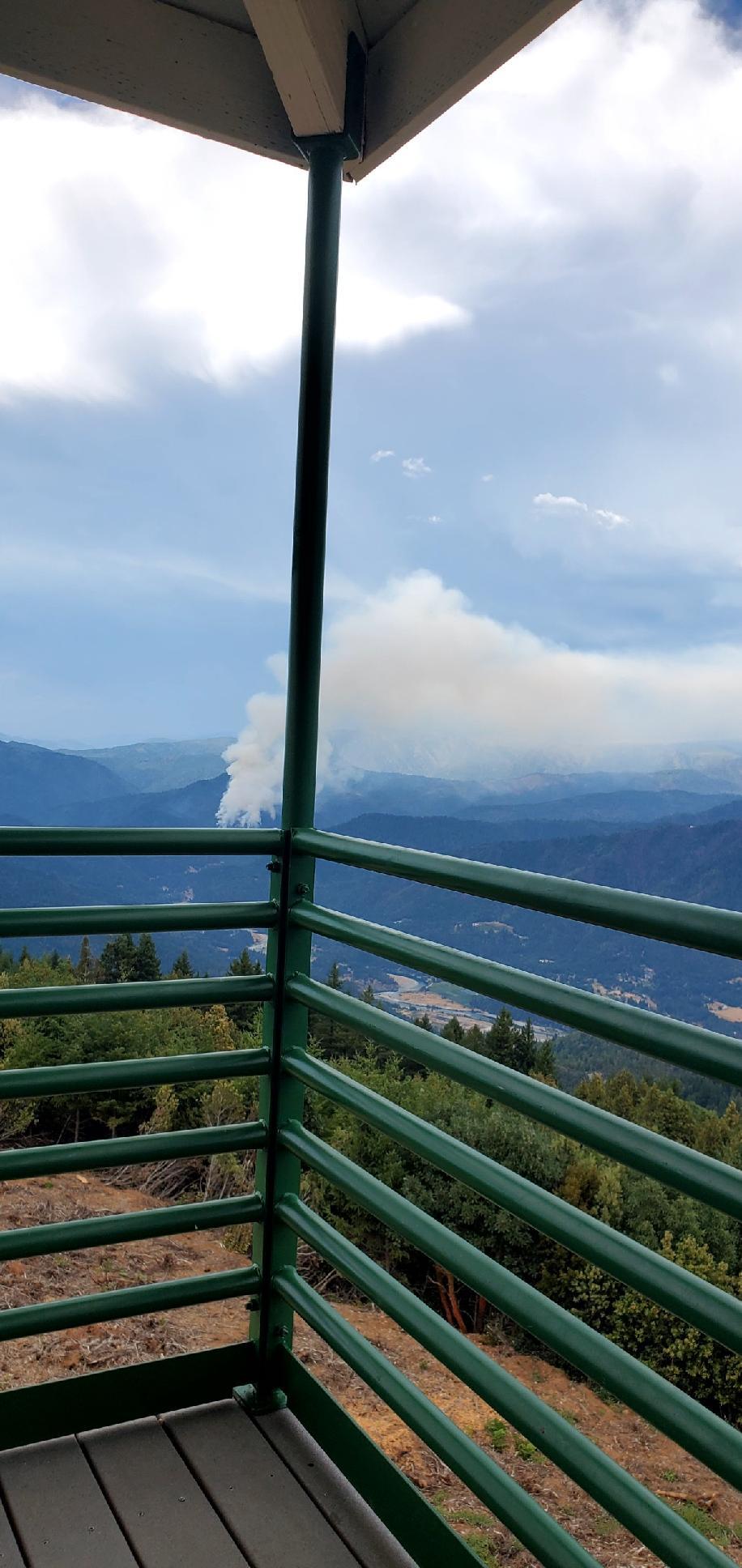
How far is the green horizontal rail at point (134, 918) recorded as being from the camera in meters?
1.51

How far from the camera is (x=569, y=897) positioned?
3.58 feet

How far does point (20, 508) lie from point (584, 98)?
26914 mm

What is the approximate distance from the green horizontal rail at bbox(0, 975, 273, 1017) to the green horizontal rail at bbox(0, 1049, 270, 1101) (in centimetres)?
9

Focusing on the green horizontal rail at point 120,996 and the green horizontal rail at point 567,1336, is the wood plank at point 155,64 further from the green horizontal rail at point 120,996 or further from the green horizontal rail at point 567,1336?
the green horizontal rail at point 567,1336

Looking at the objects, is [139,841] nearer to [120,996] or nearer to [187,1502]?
[120,996]

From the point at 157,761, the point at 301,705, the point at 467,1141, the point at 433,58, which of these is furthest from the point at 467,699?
the point at 433,58

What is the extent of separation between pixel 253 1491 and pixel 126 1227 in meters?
0.45

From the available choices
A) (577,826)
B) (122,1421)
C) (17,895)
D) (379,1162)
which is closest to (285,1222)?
(122,1421)

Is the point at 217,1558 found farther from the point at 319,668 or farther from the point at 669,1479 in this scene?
the point at 319,668

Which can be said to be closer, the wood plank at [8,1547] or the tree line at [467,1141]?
the wood plank at [8,1547]

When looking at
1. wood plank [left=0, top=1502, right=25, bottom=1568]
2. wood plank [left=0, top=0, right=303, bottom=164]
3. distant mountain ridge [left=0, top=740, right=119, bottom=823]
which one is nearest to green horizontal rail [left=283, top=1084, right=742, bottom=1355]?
wood plank [left=0, top=1502, right=25, bottom=1568]

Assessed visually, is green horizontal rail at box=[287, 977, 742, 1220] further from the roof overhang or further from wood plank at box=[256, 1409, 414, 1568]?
the roof overhang

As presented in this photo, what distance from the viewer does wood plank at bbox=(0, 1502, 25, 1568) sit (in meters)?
1.40

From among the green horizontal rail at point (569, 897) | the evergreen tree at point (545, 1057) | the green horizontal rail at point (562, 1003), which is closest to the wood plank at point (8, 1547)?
the green horizontal rail at point (562, 1003)
